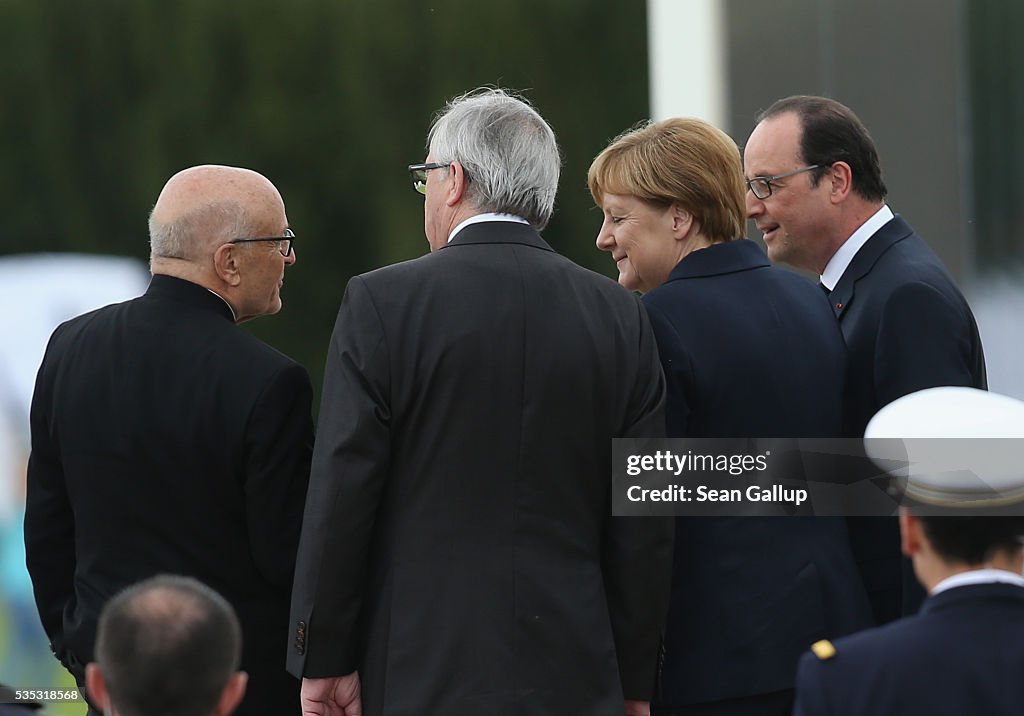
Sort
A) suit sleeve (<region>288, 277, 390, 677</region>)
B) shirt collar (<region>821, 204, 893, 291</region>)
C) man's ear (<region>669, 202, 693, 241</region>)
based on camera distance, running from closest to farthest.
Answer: suit sleeve (<region>288, 277, 390, 677</region>)
man's ear (<region>669, 202, 693, 241</region>)
shirt collar (<region>821, 204, 893, 291</region>)

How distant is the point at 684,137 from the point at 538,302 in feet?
1.59

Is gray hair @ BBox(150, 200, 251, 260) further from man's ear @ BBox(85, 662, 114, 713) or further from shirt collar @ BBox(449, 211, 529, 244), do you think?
man's ear @ BBox(85, 662, 114, 713)

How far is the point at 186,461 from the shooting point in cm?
Answer: 270

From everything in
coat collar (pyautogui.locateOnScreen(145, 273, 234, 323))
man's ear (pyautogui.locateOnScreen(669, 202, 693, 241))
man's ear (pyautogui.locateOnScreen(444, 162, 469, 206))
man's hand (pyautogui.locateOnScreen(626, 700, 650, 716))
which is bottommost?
man's hand (pyautogui.locateOnScreen(626, 700, 650, 716))

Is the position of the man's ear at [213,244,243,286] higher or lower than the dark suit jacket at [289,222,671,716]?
higher

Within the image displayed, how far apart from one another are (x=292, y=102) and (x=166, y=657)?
10.4 feet

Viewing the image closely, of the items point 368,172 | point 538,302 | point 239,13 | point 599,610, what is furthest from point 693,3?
point 599,610

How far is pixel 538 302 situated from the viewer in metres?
2.58

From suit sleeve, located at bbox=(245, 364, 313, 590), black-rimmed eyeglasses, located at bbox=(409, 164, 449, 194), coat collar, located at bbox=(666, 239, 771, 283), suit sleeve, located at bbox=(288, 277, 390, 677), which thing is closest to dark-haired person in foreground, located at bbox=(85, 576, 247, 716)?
suit sleeve, located at bbox=(288, 277, 390, 677)

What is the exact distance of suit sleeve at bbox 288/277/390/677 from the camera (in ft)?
8.00

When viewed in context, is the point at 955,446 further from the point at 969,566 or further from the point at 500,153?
the point at 500,153

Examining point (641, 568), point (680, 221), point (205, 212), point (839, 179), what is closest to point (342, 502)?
point (641, 568)

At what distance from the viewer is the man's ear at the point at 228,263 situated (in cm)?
288

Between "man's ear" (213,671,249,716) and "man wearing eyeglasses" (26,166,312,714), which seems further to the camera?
"man wearing eyeglasses" (26,166,312,714)
